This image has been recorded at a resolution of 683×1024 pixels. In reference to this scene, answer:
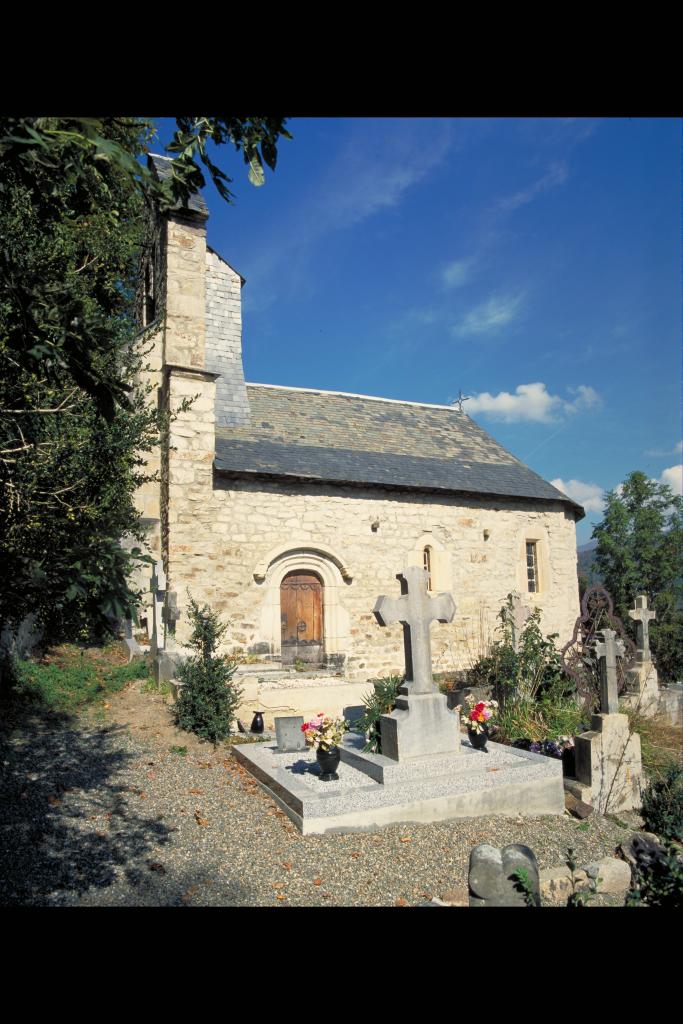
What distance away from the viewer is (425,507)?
14.5m

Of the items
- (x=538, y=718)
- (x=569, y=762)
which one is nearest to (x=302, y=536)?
(x=538, y=718)

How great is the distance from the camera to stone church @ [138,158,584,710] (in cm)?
1188

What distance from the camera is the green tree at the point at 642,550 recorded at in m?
19.2

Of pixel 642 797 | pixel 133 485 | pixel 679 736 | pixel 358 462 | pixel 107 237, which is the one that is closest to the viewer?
pixel 133 485

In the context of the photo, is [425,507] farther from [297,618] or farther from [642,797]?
[642,797]

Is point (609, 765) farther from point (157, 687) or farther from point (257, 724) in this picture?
point (157, 687)

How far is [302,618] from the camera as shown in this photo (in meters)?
13.1

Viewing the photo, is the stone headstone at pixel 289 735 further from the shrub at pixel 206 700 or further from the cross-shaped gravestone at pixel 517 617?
the cross-shaped gravestone at pixel 517 617

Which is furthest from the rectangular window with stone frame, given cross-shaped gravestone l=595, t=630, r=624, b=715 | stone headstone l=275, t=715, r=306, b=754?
stone headstone l=275, t=715, r=306, b=754

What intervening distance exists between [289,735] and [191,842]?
2528mm

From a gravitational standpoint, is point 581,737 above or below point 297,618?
below

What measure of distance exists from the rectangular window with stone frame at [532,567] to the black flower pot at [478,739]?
944 cm
